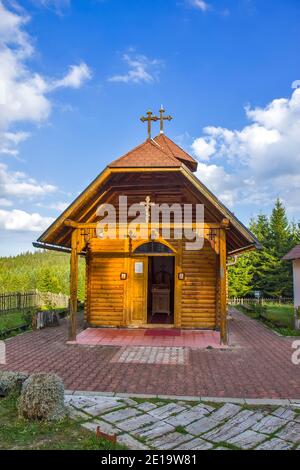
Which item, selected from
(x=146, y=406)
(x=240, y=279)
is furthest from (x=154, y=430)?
(x=240, y=279)

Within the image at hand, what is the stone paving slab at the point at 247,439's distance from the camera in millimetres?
3512

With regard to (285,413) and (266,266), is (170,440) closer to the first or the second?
(285,413)

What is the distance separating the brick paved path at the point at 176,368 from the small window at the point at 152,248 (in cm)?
337

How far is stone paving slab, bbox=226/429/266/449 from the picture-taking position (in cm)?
351

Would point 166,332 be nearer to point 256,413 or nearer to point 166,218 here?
point 166,218

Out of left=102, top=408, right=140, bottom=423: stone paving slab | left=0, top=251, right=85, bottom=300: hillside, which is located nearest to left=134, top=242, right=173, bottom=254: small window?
left=102, top=408, right=140, bottom=423: stone paving slab

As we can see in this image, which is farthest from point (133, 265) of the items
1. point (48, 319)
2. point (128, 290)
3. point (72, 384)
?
point (72, 384)

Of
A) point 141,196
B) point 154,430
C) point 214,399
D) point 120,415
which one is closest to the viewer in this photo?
point 154,430

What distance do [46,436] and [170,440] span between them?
1.35 m

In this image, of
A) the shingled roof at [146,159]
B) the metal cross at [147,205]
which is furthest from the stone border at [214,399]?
the metal cross at [147,205]

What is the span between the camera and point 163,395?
507 cm

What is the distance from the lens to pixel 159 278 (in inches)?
609

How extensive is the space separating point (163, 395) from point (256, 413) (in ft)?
4.43

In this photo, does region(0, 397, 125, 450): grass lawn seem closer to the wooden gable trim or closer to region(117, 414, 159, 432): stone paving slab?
region(117, 414, 159, 432): stone paving slab
